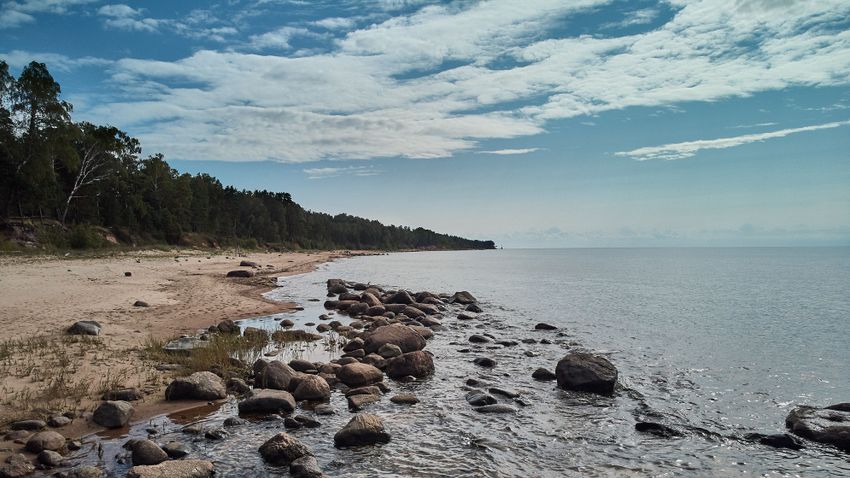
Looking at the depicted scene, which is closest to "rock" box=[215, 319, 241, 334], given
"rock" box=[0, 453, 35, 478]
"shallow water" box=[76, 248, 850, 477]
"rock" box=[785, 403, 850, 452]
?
"shallow water" box=[76, 248, 850, 477]

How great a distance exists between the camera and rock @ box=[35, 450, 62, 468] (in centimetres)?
692

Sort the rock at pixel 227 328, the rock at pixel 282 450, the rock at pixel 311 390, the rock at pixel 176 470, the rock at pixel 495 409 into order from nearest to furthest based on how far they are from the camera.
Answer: the rock at pixel 176 470, the rock at pixel 282 450, the rock at pixel 495 409, the rock at pixel 311 390, the rock at pixel 227 328

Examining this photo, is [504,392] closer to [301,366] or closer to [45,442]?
[301,366]

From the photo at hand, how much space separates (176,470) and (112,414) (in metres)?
2.75

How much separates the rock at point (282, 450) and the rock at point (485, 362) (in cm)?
751

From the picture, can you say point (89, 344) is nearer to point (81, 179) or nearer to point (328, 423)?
point (328, 423)

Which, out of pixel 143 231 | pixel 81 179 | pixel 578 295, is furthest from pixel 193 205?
pixel 578 295

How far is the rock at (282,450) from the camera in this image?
7464mm

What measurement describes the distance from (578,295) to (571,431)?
28.9 metres

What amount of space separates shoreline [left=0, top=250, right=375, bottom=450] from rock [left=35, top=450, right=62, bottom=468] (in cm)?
56

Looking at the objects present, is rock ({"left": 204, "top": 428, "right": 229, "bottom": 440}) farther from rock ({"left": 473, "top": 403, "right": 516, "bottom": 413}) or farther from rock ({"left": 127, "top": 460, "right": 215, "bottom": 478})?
rock ({"left": 473, "top": 403, "right": 516, "bottom": 413})

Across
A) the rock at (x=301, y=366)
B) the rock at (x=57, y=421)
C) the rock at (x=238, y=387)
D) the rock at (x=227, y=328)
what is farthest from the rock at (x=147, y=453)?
the rock at (x=227, y=328)

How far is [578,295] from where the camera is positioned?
120ft

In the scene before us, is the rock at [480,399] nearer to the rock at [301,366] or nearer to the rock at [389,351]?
the rock at [389,351]
